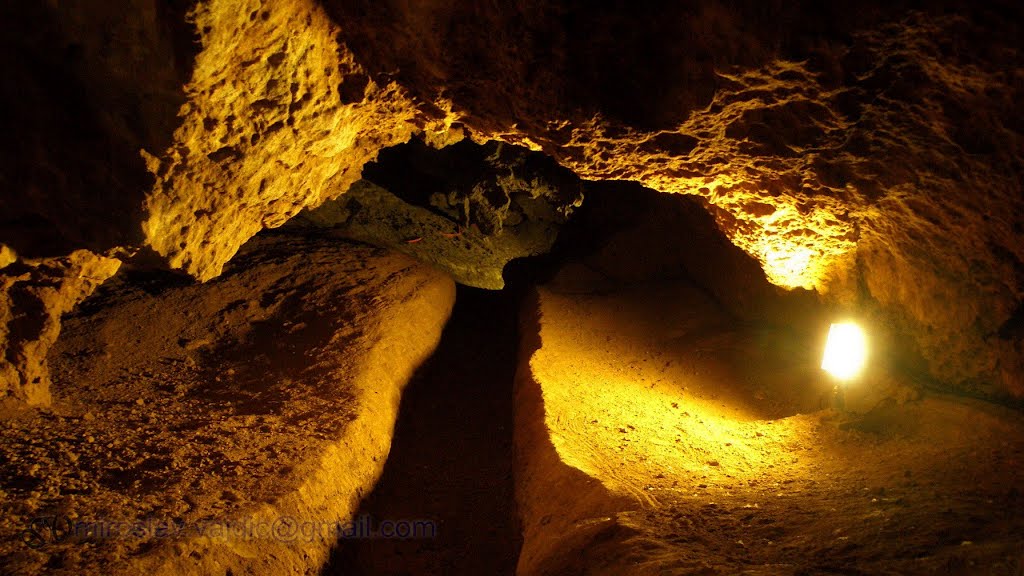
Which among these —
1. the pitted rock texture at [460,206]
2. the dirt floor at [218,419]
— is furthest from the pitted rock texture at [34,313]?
the pitted rock texture at [460,206]

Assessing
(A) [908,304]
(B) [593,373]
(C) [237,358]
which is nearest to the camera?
(A) [908,304]

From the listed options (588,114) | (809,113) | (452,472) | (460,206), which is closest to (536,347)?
(452,472)

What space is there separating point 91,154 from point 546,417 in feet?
10.2

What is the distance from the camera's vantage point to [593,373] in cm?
494

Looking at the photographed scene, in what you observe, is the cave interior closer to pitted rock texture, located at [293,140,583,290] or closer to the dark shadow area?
the dark shadow area

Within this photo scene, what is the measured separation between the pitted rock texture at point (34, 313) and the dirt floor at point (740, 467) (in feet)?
10.2

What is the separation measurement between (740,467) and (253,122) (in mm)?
3515

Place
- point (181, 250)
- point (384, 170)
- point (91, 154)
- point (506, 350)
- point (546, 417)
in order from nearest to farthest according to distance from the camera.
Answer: point (91, 154) < point (181, 250) < point (546, 417) < point (506, 350) < point (384, 170)

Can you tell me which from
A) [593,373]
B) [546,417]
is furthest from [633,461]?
[593,373]

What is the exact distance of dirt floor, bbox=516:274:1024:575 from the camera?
7.47 feet

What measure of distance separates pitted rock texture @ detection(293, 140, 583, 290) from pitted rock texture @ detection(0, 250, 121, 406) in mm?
3594

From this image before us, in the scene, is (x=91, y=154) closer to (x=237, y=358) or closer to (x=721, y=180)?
(x=237, y=358)

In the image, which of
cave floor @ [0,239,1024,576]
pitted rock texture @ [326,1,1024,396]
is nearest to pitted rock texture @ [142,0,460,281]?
pitted rock texture @ [326,1,1024,396]

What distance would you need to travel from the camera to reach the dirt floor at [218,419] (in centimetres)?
260
